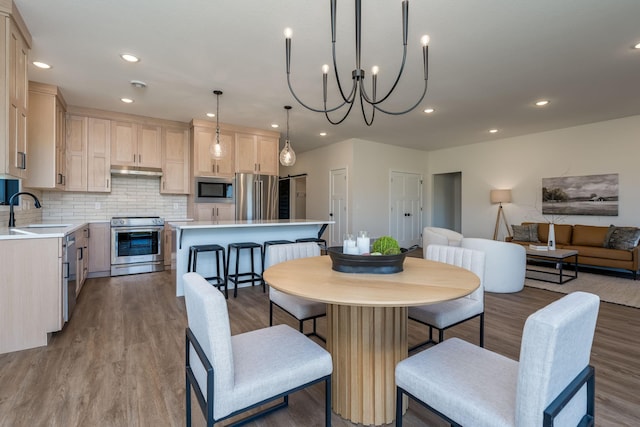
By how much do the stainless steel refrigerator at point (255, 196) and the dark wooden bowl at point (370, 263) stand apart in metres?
4.17

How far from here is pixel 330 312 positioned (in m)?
1.66

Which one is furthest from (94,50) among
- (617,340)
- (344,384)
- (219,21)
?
(617,340)

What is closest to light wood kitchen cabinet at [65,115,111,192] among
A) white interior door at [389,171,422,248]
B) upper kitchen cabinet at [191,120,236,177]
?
upper kitchen cabinet at [191,120,236,177]

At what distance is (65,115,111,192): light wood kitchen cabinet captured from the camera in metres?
4.55

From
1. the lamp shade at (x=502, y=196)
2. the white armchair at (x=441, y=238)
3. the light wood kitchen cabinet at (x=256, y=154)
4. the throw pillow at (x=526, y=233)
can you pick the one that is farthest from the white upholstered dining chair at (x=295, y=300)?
the lamp shade at (x=502, y=196)

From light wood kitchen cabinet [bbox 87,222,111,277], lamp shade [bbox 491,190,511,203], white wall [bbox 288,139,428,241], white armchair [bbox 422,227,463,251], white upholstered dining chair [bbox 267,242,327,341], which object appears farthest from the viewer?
white wall [bbox 288,139,428,241]

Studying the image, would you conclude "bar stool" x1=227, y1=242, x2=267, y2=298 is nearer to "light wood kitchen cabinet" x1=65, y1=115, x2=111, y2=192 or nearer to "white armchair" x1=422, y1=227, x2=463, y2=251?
"light wood kitchen cabinet" x1=65, y1=115, x2=111, y2=192

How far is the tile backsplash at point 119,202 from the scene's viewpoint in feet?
15.3

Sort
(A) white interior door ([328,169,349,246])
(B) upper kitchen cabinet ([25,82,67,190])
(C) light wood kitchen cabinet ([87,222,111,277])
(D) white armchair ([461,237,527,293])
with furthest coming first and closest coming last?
(A) white interior door ([328,169,349,246])
(C) light wood kitchen cabinet ([87,222,111,277])
(D) white armchair ([461,237,527,293])
(B) upper kitchen cabinet ([25,82,67,190])

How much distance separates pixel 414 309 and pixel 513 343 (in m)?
1.14

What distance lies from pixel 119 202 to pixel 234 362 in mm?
4951

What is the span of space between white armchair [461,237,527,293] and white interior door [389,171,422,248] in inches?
135

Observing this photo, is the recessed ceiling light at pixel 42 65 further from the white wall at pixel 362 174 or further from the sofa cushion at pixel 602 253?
the sofa cushion at pixel 602 253

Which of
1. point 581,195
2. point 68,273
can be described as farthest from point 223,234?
point 581,195
